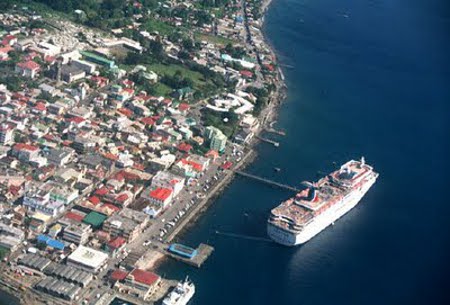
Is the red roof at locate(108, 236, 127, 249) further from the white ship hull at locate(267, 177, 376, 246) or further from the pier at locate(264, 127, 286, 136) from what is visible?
the pier at locate(264, 127, 286, 136)

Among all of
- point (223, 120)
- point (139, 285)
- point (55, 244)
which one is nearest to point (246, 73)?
point (223, 120)

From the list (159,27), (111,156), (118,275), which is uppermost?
(118,275)

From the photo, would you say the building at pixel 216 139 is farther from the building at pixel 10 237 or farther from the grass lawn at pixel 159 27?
the grass lawn at pixel 159 27

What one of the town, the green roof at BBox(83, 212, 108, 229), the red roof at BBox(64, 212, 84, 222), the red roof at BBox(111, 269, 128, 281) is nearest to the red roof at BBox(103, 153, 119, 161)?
the town

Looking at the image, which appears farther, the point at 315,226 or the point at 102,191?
the point at 102,191

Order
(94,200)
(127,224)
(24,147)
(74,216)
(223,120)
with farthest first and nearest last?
(223,120) → (24,147) → (94,200) → (74,216) → (127,224)

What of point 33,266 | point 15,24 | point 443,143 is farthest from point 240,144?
point 15,24

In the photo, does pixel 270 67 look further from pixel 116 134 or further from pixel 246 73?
pixel 116 134
